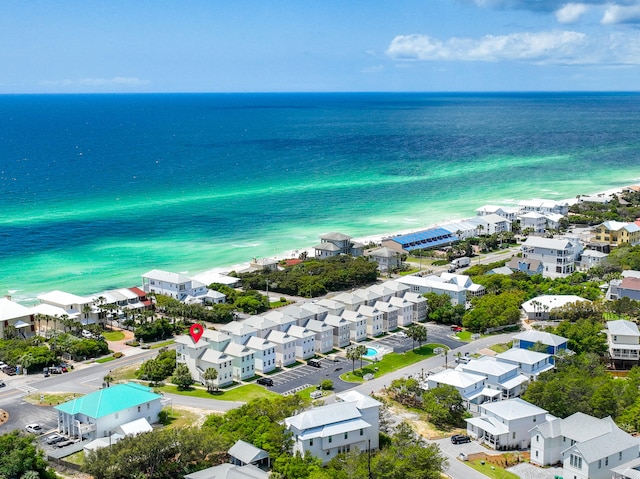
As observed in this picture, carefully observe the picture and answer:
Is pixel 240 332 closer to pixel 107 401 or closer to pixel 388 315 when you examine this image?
pixel 388 315

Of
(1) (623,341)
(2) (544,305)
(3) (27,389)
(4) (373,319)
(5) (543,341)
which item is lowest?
(3) (27,389)

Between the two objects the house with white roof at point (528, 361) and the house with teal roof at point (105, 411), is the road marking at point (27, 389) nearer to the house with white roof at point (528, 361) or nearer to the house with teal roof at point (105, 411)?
the house with teal roof at point (105, 411)

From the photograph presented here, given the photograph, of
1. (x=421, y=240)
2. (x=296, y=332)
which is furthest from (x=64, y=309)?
(x=421, y=240)

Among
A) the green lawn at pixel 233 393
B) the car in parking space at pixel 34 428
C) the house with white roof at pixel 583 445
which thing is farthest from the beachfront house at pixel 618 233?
the car in parking space at pixel 34 428

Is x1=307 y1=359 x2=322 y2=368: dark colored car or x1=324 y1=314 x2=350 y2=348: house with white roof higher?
x1=324 y1=314 x2=350 y2=348: house with white roof

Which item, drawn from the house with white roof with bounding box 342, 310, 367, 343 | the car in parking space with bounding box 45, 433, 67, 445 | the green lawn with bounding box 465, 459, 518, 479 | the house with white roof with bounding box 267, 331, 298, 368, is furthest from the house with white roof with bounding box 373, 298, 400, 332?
the car in parking space with bounding box 45, 433, 67, 445

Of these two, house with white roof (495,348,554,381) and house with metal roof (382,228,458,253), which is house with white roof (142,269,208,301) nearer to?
house with metal roof (382,228,458,253)
